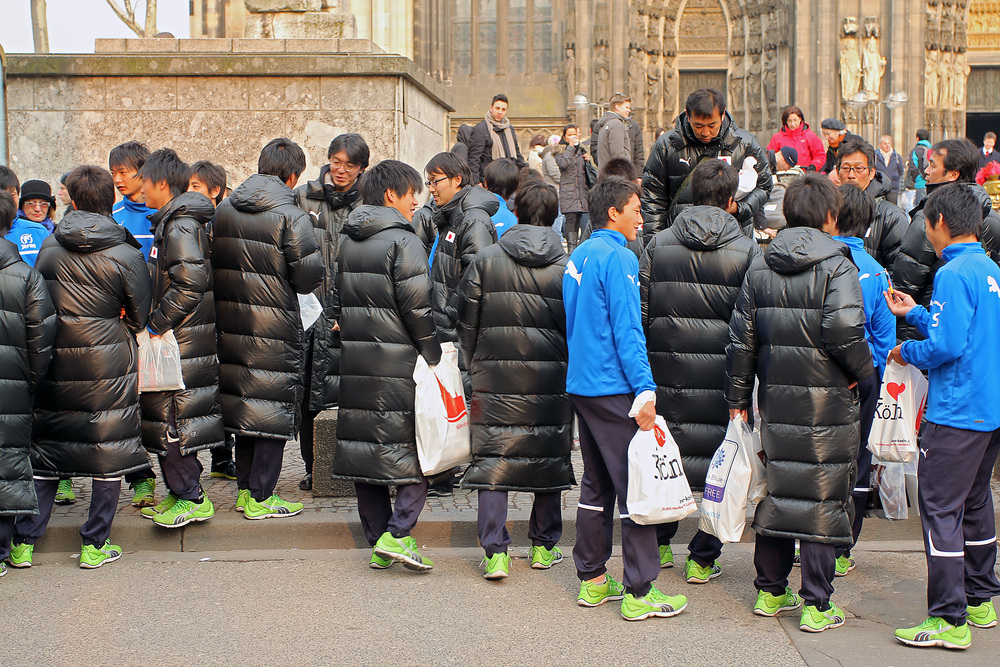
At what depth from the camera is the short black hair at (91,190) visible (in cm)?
579

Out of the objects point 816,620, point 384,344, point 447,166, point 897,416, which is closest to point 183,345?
point 384,344

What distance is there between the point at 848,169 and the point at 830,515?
2669 mm

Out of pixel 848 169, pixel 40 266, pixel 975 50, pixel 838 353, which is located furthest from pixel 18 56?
pixel 975 50

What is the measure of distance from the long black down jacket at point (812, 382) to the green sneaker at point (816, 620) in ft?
1.15

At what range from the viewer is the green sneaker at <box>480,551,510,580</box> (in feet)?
17.8

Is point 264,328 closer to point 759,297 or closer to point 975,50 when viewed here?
point 759,297

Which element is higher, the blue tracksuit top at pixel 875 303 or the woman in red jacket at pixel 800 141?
the woman in red jacket at pixel 800 141

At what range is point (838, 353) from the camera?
4.60 meters

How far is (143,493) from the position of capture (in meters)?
6.70

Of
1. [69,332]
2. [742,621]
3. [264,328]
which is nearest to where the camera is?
[742,621]

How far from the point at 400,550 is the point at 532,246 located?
66.0 inches

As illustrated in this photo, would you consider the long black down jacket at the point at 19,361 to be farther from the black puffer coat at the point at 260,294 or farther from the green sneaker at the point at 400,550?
the green sneaker at the point at 400,550

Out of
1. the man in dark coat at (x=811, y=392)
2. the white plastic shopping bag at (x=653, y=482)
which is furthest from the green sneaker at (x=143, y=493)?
the man in dark coat at (x=811, y=392)

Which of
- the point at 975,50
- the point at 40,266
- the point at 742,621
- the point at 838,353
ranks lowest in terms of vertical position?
the point at 742,621
